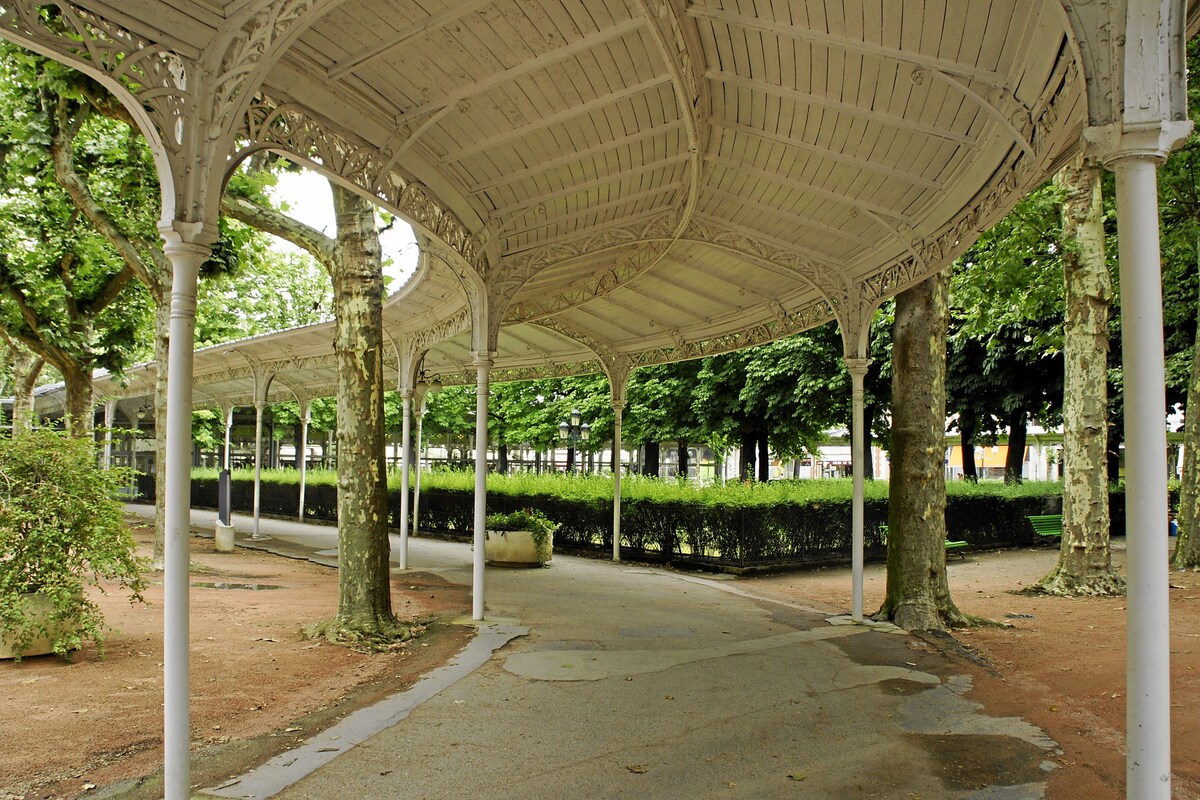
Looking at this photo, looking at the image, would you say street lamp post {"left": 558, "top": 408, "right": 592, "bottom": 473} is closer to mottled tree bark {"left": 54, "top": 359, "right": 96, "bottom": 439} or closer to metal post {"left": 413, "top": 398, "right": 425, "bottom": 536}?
metal post {"left": 413, "top": 398, "right": 425, "bottom": 536}

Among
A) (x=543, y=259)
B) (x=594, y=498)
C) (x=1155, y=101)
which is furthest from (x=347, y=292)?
(x=594, y=498)

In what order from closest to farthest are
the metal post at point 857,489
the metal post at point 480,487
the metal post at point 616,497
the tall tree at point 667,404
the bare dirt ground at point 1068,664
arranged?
the bare dirt ground at point 1068,664 < the metal post at point 480,487 < the metal post at point 857,489 < the metal post at point 616,497 < the tall tree at point 667,404

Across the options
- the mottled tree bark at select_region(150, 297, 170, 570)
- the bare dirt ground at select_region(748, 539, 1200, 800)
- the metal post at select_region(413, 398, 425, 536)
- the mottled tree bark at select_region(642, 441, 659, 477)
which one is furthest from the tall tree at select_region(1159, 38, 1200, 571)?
the mottled tree bark at select_region(642, 441, 659, 477)

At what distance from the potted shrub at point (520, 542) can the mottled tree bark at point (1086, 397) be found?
8.34m

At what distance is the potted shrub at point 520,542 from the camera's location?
579 inches

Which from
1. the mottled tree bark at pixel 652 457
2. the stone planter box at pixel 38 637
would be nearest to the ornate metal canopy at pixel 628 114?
the stone planter box at pixel 38 637

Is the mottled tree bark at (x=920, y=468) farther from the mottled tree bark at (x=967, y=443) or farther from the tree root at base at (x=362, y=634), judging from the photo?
the mottled tree bark at (x=967, y=443)

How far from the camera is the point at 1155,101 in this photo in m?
3.33

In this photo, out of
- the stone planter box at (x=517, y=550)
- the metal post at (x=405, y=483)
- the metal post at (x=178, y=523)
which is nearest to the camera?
the metal post at (x=178, y=523)

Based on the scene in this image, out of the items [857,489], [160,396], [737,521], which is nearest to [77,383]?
[160,396]

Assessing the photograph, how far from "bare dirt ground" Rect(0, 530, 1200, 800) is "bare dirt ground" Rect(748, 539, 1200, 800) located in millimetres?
20

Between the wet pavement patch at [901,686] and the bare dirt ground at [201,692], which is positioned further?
the wet pavement patch at [901,686]

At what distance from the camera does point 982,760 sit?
493 cm

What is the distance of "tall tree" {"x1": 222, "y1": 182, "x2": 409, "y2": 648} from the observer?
26.9 ft
